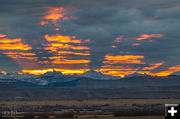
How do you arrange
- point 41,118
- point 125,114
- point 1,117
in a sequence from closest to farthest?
point 1,117
point 41,118
point 125,114

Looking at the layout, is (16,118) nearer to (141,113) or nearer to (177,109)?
(141,113)

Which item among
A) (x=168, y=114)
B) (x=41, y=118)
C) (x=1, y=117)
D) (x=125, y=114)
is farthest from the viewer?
(x=125, y=114)

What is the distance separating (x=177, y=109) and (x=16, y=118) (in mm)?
53727

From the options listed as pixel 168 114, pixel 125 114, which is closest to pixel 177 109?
pixel 168 114

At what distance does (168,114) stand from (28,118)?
56.2m

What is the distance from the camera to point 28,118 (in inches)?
2968

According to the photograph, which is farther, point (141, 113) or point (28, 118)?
point (141, 113)

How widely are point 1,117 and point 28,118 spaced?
7.66 m

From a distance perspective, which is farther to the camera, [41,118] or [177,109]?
[41,118]

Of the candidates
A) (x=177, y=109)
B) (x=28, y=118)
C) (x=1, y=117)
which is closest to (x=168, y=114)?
(x=177, y=109)

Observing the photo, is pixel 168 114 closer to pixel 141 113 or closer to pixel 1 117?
pixel 1 117

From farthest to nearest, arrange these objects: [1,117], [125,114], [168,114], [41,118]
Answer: [125,114] → [41,118] → [1,117] → [168,114]

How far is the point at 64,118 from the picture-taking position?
7481 cm

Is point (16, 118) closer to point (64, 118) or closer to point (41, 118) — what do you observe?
point (41, 118)
